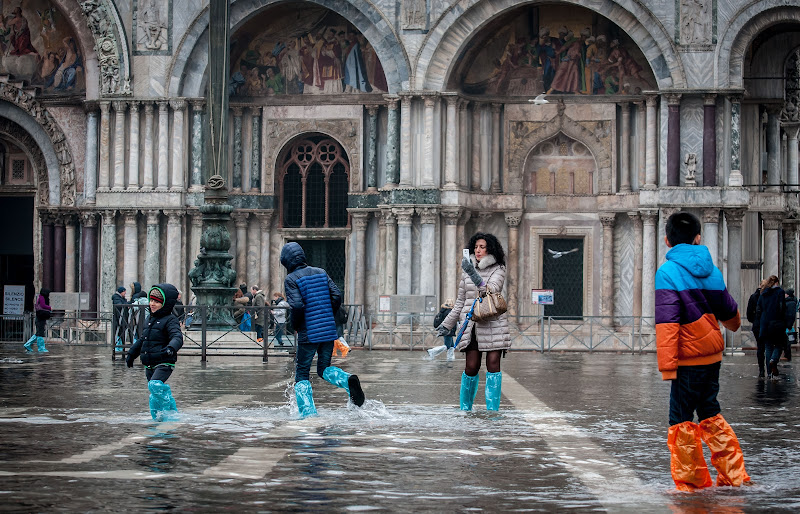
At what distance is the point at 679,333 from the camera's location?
345 inches

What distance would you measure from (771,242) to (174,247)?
16.8 metres

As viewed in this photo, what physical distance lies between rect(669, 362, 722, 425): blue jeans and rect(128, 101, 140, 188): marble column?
27.9m

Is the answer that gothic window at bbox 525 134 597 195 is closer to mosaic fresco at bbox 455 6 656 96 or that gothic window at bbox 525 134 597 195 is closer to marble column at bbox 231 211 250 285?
mosaic fresco at bbox 455 6 656 96

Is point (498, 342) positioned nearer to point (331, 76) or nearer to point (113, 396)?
point (113, 396)

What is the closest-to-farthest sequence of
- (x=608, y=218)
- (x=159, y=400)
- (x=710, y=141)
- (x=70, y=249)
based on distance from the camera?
(x=159, y=400) → (x=710, y=141) → (x=608, y=218) → (x=70, y=249)

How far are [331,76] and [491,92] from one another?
4559mm

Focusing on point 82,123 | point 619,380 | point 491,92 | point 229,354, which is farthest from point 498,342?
point 82,123

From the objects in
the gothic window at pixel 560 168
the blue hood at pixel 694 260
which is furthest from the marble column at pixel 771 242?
the blue hood at pixel 694 260

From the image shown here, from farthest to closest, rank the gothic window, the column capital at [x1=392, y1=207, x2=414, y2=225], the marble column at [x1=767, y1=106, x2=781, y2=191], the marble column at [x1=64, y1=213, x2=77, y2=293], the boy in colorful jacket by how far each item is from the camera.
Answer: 1. the marble column at [x1=64, y1=213, x2=77, y2=293]
2. the marble column at [x1=767, y1=106, x2=781, y2=191]
3. the gothic window
4. the column capital at [x1=392, y1=207, x2=414, y2=225]
5. the boy in colorful jacket

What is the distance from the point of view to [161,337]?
1307 cm

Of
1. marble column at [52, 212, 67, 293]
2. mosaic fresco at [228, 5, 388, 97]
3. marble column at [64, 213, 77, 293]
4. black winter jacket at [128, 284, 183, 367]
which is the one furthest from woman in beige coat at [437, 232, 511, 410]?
marble column at [52, 212, 67, 293]

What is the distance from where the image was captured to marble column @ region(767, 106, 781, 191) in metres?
36.7

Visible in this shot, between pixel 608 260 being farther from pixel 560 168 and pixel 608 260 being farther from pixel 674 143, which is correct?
pixel 674 143

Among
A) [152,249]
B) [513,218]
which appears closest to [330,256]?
[152,249]
